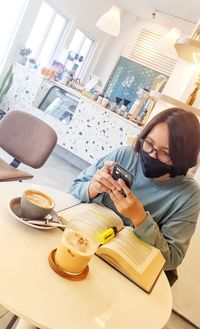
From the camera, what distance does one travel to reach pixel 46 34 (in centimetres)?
538

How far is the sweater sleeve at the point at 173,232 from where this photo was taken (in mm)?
1061

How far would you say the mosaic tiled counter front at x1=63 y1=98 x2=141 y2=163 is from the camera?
4.03 m

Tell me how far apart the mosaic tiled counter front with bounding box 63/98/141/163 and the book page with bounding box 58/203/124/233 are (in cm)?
285

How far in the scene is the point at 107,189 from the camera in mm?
1119

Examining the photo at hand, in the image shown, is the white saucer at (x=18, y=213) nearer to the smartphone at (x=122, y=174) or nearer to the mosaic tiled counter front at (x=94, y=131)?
the smartphone at (x=122, y=174)

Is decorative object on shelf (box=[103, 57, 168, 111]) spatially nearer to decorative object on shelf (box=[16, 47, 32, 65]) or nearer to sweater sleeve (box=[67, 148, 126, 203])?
decorative object on shelf (box=[16, 47, 32, 65])

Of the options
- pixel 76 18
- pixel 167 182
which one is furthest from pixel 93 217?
pixel 76 18

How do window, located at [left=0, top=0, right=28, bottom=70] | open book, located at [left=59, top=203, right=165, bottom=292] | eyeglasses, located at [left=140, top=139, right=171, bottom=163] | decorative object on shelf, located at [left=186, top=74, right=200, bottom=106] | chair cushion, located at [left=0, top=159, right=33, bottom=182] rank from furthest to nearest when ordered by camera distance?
window, located at [left=0, top=0, right=28, bottom=70]
decorative object on shelf, located at [left=186, top=74, right=200, bottom=106]
chair cushion, located at [left=0, top=159, right=33, bottom=182]
eyeglasses, located at [left=140, top=139, right=171, bottom=163]
open book, located at [left=59, top=203, right=165, bottom=292]

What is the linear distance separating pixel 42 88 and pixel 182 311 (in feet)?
11.1

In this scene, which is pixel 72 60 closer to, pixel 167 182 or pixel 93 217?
pixel 167 182

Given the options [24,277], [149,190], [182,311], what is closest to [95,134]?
[182,311]

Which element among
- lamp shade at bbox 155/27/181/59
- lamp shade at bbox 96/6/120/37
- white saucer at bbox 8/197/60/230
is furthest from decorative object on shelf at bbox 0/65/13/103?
white saucer at bbox 8/197/60/230

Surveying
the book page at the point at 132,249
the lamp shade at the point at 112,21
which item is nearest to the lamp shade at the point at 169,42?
the lamp shade at the point at 112,21

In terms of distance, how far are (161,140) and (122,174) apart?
29 centimetres
